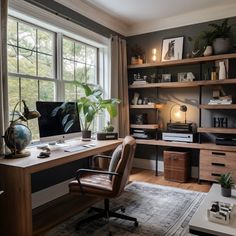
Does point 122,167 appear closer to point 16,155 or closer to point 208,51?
point 16,155

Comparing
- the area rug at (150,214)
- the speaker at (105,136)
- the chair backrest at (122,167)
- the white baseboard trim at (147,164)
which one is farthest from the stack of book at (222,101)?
the chair backrest at (122,167)

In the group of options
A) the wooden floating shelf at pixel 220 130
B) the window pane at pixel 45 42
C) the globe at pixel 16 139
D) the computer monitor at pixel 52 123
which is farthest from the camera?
the wooden floating shelf at pixel 220 130

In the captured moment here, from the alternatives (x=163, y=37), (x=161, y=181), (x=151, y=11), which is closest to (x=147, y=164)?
(x=161, y=181)

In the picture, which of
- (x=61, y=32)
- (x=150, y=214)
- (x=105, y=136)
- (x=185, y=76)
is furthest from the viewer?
(x=185, y=76)

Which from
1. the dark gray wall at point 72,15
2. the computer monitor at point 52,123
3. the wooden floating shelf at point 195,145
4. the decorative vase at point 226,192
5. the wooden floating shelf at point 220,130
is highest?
the dark gray wall at point 72,15

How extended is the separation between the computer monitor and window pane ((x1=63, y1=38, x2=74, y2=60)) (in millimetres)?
867

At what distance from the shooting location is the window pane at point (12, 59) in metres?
2.64

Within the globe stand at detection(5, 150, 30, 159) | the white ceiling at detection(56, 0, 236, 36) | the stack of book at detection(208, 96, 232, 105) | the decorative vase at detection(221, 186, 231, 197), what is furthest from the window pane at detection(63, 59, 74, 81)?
the decorative vase at detection(221, 186, 231, 197)

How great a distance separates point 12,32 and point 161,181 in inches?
115

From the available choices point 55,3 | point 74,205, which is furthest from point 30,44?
point 74,205

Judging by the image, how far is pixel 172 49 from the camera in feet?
13.3

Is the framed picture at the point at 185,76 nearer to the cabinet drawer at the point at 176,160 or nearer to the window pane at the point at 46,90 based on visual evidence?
the cabinet drawer at the point at 176,160

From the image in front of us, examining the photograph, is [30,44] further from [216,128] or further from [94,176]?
[216,128]

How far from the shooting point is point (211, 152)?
135 inches
